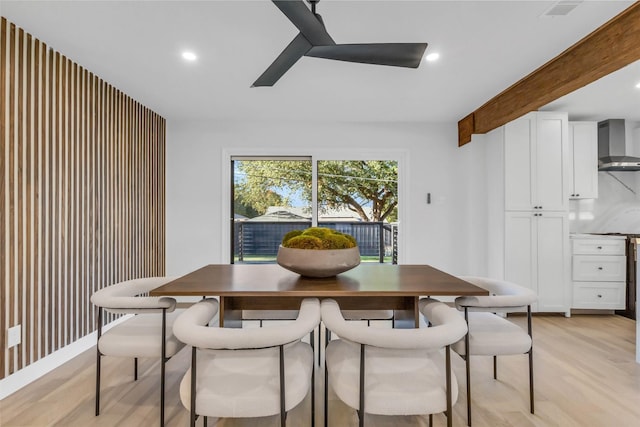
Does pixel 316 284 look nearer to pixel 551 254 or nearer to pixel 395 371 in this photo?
pixel 395 371

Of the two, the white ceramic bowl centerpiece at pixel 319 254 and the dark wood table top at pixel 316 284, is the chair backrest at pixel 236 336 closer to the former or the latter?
the dark wood table top at pixel 316 284

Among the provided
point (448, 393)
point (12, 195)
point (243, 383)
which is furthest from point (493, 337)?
point (12, 195)

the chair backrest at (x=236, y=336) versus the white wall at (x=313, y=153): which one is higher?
the white wall at (x=313, y=153)

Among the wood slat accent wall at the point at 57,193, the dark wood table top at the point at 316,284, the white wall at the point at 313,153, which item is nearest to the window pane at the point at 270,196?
the white wall at the point at 313,153

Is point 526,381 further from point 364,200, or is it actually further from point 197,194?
point 197,194

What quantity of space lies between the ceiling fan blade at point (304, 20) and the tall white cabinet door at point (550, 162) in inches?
121

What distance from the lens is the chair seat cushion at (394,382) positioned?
1.33m

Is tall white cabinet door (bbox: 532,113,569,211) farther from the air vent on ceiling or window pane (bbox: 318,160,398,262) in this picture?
the air vent on ceiling

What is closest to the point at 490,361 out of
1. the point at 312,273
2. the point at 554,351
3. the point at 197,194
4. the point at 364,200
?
the point at 554,351

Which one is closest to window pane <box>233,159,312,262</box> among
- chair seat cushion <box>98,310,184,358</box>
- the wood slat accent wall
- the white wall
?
the white wall

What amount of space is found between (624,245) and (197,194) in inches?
193

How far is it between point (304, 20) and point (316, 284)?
4.17ft

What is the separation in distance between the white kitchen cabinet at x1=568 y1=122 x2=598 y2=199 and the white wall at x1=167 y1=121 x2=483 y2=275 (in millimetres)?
1099

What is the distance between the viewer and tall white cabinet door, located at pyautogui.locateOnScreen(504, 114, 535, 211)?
12.1 feet
